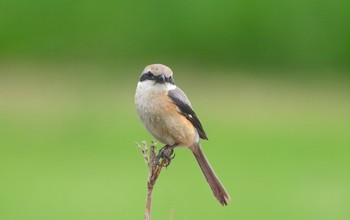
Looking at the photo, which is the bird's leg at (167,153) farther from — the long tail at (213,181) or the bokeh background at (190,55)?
the bokeh background at (190,55)

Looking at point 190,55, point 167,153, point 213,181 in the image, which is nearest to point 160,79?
point 167,153

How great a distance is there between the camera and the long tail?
5.21m

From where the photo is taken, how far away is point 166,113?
546cm

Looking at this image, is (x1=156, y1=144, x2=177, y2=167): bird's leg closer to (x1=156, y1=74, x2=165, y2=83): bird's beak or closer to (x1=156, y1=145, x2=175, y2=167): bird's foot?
(x1=156, y1=145, x2=175, y2=167): bird's foot

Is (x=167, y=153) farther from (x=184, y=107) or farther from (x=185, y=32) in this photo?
(x=185, y=32)

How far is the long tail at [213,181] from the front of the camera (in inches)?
205

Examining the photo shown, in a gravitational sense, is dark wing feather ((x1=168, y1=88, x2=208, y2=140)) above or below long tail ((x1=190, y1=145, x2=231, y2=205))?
above

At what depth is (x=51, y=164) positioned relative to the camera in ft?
38.4

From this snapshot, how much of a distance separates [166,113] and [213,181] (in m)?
0.44

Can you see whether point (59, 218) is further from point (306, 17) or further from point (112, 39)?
point (306, 17)

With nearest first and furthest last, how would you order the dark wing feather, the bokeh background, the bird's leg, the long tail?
the bird's leg → the long tail → the dark wing feather → the bokeh background

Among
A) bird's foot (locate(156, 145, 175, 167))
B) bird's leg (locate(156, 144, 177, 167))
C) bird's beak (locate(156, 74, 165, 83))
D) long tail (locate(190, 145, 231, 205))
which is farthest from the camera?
bird's beak (locate(156, 74, 165, 83))

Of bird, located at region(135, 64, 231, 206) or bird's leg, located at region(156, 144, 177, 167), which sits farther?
bird, located at region(135, 64, 231, 206)

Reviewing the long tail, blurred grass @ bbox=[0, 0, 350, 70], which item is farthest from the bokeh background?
the long tail
